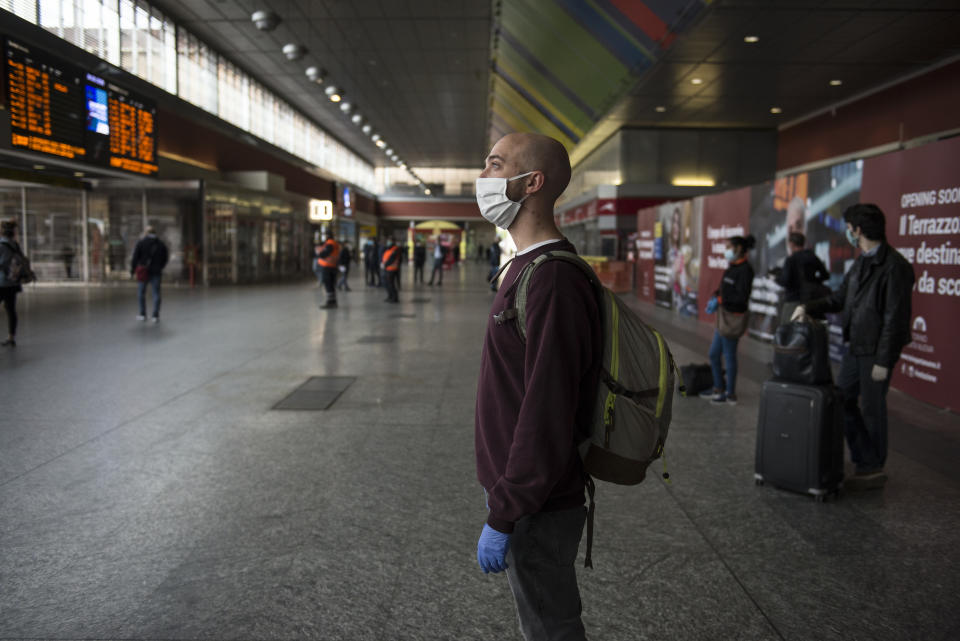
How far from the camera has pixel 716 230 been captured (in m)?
13.0

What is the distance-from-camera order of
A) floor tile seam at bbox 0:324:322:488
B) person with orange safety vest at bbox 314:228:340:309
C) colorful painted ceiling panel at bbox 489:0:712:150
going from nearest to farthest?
1. floor tile seam at bbox 0:324:322:488
2. colorful painted ceiling panel at bbox 489:0:712:150
3. person with orange safety vest at bbox 314:228:340:309

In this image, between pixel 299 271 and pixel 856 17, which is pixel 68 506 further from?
pixel 299 271

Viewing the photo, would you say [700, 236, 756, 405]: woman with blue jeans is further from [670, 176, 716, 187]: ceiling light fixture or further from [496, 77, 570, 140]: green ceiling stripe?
[496, 77, 570, 140]: green ceiling stripe

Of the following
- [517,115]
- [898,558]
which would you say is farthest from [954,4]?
[517,115]

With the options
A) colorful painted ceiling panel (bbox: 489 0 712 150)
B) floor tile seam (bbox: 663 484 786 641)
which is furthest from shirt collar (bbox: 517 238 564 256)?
colorful painted ceiling panel (bbox: 489 0 712 150)

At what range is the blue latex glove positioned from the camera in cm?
169

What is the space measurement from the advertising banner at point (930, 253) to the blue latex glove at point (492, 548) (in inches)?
247

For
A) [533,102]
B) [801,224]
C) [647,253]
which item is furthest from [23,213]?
[801,224]

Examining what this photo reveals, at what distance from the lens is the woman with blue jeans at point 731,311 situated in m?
6.63

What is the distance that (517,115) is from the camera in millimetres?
32625

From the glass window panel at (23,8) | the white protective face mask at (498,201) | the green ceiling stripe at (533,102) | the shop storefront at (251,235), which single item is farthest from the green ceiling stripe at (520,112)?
the white protective face mask at (498,201)

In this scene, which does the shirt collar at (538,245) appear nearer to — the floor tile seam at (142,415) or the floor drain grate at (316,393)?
the floor tile seam at (142,415)

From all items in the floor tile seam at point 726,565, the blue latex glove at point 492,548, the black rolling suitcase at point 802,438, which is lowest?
the floor tile seam at point 726,565

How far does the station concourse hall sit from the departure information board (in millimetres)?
76
